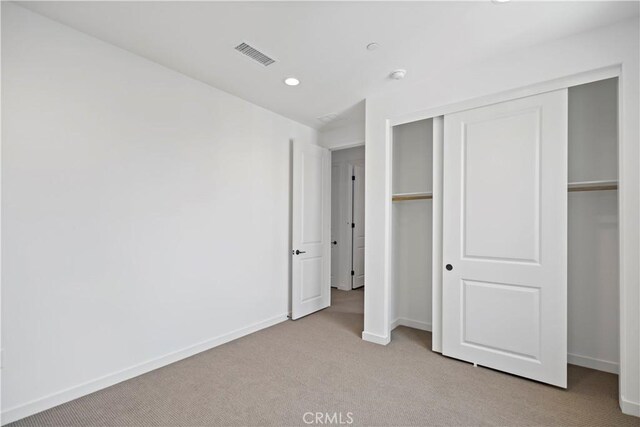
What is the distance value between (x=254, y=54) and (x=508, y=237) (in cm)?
260

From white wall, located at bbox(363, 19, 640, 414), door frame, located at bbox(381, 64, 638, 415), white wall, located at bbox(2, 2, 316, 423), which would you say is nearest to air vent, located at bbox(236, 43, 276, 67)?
white wall, located at bbox(2, 2, 316, 423)

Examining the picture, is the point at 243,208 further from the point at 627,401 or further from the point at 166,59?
the point at 627,401

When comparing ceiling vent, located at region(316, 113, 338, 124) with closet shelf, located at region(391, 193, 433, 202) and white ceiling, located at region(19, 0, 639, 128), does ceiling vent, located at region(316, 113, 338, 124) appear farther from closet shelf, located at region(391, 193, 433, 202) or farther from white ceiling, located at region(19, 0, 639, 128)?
closet shelf, located at region(391, 193, 433, 202)

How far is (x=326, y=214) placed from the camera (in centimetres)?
464

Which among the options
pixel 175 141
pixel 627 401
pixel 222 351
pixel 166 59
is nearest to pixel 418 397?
pixel 627 401

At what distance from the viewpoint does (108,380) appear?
7.88ft

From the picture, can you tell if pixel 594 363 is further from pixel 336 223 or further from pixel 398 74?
pixel 336 223

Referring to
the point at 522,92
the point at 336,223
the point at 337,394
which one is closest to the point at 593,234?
the point at 522,92

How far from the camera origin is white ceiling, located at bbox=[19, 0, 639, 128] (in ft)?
6.66

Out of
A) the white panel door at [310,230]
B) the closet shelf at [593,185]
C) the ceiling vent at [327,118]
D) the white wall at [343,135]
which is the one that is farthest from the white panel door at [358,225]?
the closet shelf at [593,185]

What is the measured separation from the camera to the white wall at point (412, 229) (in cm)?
370

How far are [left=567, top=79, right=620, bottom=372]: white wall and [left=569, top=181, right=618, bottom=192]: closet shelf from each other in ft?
0.65

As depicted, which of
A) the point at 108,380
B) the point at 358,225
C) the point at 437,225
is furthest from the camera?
the point at 358,225

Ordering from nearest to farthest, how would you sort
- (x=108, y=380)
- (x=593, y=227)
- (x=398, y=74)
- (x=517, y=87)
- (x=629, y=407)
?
(x=629, y=407)
(x=108, y=380)
(x=517, y=87)
(x=593, y=227)
(x=398, y=74)
